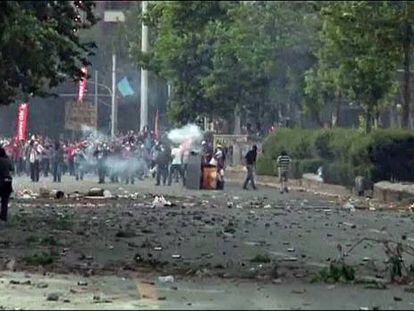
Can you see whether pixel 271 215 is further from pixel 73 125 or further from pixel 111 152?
pixel 73 125

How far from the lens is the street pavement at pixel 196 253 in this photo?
13258 mm

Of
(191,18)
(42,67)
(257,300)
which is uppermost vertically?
(191,18)

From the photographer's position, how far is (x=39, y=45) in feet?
73.8

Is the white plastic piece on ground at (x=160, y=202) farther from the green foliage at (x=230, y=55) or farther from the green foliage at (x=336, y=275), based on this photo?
the green foliage at (x=230, y=55)

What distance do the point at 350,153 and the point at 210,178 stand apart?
211 inches

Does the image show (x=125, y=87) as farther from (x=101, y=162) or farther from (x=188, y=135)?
(x=101, y=162)

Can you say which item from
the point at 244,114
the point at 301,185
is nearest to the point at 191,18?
the point at 244,114

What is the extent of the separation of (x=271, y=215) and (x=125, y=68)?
62870 mm

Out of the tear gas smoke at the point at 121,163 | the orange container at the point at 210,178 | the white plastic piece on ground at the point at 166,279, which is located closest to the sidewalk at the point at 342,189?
the orange container at the point at 210,178

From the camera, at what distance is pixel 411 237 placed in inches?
882

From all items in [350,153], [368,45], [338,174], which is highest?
[368,45]

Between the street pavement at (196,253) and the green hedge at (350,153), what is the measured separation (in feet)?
27.9

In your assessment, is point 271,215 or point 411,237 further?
point 271,215

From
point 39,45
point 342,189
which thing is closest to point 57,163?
point 342,189
